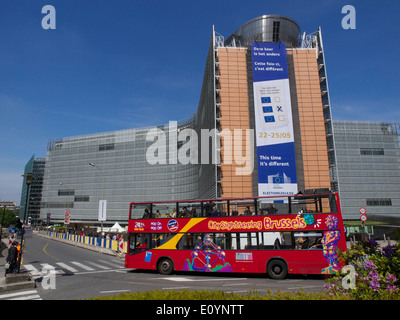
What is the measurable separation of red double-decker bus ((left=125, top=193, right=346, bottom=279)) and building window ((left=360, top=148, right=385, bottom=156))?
82194 mm

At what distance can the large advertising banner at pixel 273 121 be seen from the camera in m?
39.3

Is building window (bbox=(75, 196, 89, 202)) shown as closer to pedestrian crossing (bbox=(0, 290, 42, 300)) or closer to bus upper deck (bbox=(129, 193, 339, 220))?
bus upper deck (bbox=(129, 193, 339, 220))

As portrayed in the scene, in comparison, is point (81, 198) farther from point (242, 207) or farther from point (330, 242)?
point (330, 242)

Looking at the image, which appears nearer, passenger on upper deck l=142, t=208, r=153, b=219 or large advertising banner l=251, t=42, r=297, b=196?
passenger on upper deck l=142, t=208, r=153, b=219

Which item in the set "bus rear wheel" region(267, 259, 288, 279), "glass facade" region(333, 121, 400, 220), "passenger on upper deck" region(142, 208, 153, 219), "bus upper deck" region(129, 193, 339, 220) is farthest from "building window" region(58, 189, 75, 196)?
"bus rear wheel" region(267, 259, 288, 279)

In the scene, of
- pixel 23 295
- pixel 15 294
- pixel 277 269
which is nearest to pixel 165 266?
pixel 277 269

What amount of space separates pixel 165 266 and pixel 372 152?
87.4 metres

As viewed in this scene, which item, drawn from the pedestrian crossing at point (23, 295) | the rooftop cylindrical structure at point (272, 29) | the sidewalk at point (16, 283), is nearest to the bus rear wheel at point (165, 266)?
the sidewalk at point (16, 283)

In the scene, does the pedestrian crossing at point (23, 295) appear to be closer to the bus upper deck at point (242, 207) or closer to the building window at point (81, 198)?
the bus upper deck at point (242, 207)

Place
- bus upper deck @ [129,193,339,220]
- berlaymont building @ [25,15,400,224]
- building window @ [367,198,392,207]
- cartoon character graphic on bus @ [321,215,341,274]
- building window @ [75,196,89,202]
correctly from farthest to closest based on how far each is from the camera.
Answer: building window @ [75,196,89,202], building window @ [367,198,392,207], berlaymont building @ [25,15,400,224], bus upper deck @ [129,193,339,220], cartoon character graphic on bus @ [321,215,341,274]

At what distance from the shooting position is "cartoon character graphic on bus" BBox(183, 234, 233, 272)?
1647 centimetres

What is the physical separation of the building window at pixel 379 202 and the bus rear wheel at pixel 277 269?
79266 mm
